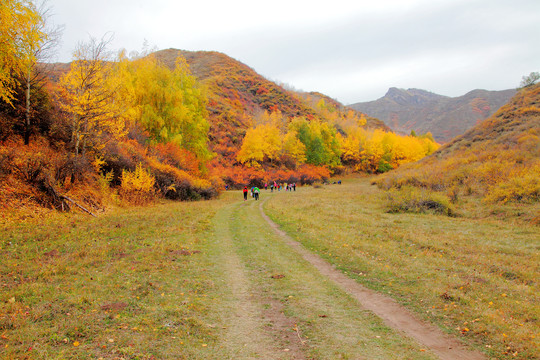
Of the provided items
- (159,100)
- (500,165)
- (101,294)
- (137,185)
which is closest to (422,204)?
(500,165)

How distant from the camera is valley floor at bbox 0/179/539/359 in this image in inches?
189

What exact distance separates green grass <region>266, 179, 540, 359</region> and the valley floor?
5 centimetres

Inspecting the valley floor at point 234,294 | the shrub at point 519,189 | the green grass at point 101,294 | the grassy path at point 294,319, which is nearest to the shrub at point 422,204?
the shrub at point 519,189

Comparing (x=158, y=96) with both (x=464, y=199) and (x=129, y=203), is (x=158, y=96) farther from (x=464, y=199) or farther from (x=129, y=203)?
(x=464, y=199)

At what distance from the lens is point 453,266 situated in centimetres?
947

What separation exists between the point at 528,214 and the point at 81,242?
886 inches

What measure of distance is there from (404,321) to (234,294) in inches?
148

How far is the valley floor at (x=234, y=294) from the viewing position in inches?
189

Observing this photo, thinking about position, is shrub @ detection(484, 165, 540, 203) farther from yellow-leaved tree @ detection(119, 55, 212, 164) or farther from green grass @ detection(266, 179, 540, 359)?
yellow-leaved tree @ detection(119, 55, 212, 164)

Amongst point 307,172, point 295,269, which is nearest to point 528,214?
point 295,269

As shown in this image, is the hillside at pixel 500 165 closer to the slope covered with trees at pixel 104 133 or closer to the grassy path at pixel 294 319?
the grassy path at pixel 294 319

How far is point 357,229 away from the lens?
15719mm

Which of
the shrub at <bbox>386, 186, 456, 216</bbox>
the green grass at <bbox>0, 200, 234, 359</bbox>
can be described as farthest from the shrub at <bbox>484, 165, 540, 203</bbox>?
the green grass at <bbox>0, 200, 234, 359</bbox>

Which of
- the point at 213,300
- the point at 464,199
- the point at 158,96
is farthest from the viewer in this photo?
the point at 158,96
